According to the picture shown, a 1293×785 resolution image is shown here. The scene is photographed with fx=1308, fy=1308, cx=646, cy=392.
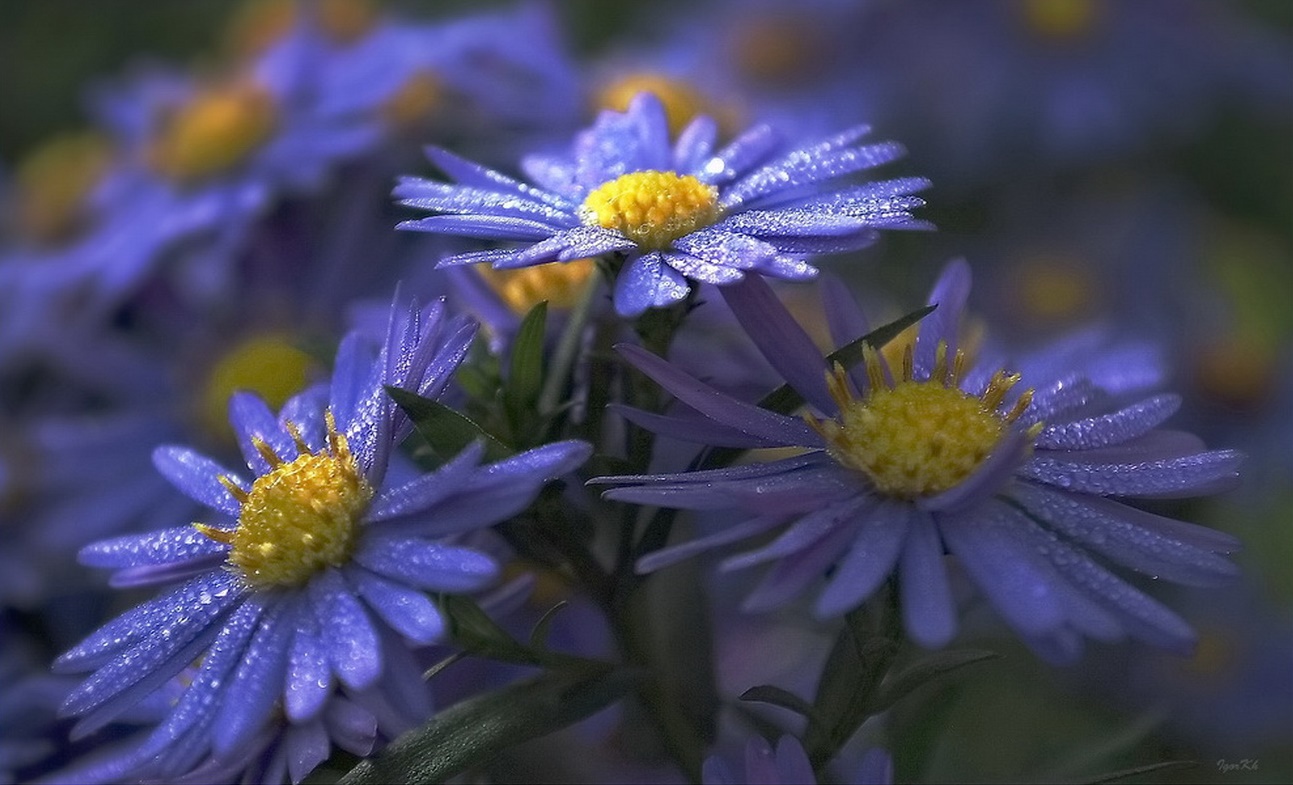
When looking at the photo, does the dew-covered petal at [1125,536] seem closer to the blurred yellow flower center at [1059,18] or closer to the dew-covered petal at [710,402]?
the dew-covered petal at [710,402]

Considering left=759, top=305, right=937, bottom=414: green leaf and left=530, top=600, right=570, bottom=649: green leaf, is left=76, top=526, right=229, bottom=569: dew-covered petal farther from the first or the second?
left=759, top=305, right=937, bottom=414: green leaf

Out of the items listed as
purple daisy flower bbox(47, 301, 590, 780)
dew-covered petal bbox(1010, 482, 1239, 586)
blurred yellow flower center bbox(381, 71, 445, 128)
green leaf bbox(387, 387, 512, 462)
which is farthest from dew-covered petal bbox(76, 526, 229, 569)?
blurred yellow flower center bbox(381, 71, 445, 128)

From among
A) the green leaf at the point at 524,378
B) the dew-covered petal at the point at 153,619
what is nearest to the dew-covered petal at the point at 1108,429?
the green leaf at the point at 524,378

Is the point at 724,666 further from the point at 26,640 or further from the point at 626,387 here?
the point at 26,640

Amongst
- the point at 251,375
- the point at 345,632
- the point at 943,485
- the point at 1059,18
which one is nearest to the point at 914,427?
the point at 943,485

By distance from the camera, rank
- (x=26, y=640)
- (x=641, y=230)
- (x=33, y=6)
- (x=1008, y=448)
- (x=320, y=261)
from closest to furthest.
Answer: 1. (x=1008, y=448)
2. (x=641, y=230)
3. (x=26, y=640)
4. (x=320, y=261)
5. (x=33, y=6)

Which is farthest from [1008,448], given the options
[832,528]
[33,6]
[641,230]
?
[33,6]
